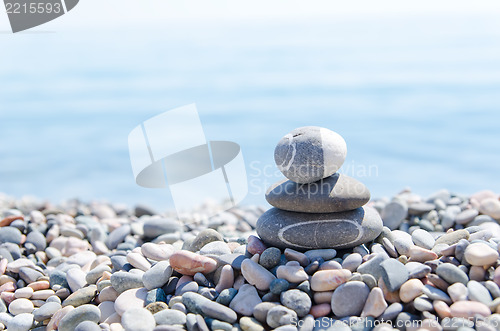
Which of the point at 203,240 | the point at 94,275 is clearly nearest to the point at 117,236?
the point at 94,275

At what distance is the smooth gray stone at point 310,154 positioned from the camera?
2850 mm

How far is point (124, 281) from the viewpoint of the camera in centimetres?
292

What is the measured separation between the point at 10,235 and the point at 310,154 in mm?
2791

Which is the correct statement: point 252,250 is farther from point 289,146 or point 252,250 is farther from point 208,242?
point 289,146

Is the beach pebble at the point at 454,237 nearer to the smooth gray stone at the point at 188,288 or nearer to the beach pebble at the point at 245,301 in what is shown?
the beach pebble at the point at 245,301

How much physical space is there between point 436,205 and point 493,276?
2.60 metres

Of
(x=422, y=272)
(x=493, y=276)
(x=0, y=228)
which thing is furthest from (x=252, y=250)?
(x=0, y=228)

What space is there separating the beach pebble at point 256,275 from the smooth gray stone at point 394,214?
2.49 m

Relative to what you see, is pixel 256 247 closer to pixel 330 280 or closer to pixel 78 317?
pixel 330 280

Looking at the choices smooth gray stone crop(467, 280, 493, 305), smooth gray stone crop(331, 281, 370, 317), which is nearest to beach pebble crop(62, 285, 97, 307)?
smooth gray stone crop(331, 281, 370, 317)

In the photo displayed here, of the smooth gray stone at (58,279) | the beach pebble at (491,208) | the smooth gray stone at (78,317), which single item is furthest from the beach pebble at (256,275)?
the beach pebble at (491,208)

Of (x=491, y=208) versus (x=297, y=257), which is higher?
(x=297, y=257)

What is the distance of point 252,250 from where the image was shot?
297 centimetres

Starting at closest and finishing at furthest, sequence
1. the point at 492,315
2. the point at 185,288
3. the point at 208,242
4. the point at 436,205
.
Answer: the point at 492,315 < the point at 185,288 < the point at 208,242 < the point at 436,205
